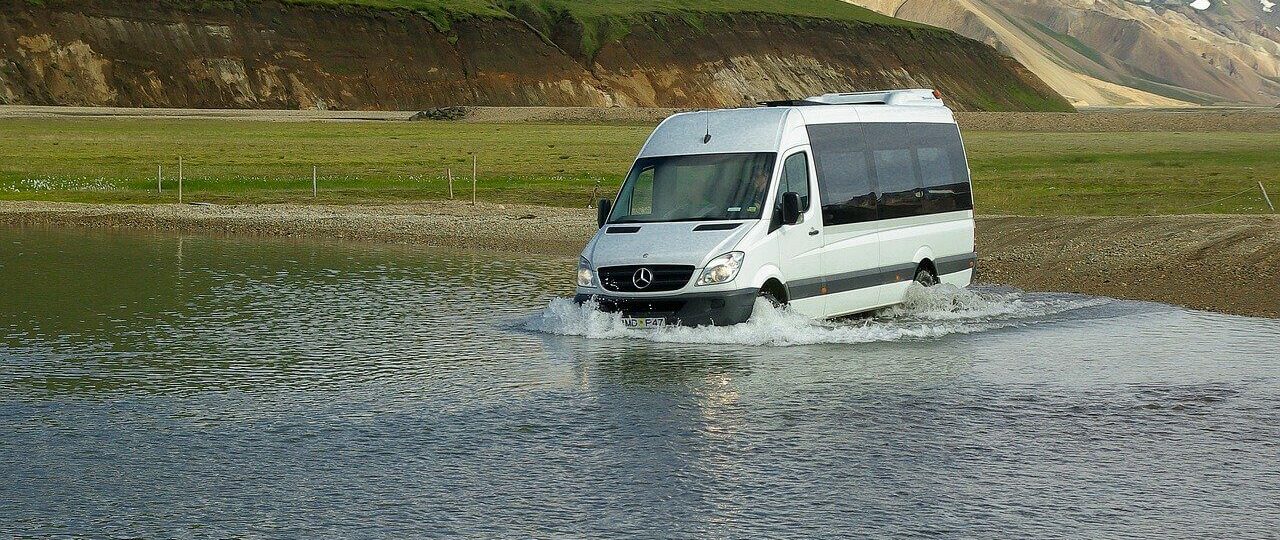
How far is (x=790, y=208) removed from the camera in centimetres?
1530

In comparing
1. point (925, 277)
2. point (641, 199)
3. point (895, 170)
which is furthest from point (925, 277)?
point (641, 199)

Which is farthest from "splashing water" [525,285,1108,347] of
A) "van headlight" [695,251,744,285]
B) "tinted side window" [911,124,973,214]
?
"tinted side window" [911,124,973,214]

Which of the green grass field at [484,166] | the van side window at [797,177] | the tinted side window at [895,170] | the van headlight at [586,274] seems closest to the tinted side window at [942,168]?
the tinted side window at [895,170]

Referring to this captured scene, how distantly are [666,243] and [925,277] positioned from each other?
4.05 metres

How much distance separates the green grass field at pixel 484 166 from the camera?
127 feet

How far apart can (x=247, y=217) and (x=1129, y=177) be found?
23.2 meters

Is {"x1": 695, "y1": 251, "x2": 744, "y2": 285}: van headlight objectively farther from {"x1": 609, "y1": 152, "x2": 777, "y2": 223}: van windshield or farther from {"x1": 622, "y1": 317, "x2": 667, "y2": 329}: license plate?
{"x1": 609, "y1": 152, "x2": 777, "y2": 223}: van windshield

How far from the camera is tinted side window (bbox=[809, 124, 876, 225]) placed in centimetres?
1614

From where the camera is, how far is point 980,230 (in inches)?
1104

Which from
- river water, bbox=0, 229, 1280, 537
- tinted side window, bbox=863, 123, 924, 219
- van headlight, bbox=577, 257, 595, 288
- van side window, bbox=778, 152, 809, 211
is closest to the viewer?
river water, bbox=0, 229, 1280, 537

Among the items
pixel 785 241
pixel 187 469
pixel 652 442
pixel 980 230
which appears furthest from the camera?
pixel 980 230

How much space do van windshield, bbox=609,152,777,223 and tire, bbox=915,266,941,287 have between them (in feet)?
9.21

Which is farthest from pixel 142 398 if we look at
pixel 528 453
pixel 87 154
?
pixel 87 154

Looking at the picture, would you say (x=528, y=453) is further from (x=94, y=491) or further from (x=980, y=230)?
(x=980, y=230)
